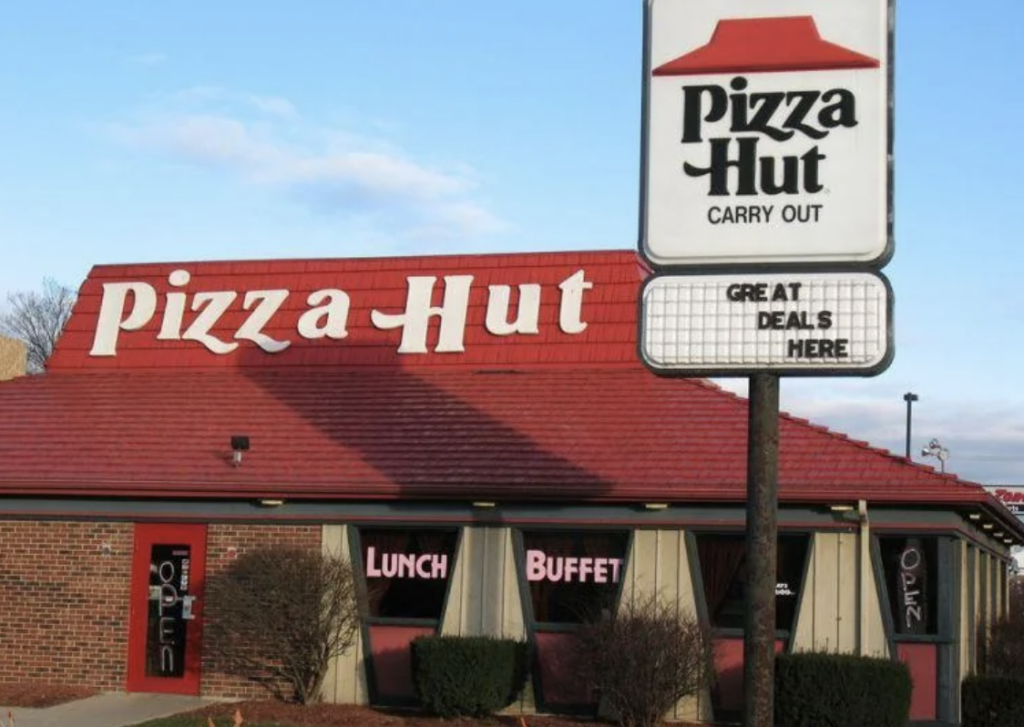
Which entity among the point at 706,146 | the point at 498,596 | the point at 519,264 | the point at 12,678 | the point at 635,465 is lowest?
the point at 12,678

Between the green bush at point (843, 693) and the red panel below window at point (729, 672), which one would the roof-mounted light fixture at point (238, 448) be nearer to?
the red panel below window at point (729, 672)

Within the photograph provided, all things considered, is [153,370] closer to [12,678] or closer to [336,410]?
[336,410]

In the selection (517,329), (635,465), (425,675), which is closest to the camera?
Result: (425,675)

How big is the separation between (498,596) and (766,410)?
408 inches

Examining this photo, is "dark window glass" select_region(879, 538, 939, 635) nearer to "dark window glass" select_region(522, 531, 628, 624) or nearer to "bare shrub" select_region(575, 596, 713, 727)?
"bare shrub" select_region(575, 596, 713, 727)

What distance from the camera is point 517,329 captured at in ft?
72.3

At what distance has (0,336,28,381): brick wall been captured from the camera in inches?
984

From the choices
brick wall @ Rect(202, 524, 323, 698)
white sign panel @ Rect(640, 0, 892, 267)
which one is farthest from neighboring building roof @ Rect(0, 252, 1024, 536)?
white sign panel @ Rect(640, 0, 892, 267)

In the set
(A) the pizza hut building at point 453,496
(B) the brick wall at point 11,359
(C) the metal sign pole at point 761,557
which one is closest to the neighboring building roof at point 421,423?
(A) the pizza hut building at point 453,496

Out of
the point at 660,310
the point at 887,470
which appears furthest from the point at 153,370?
the point at 660,310

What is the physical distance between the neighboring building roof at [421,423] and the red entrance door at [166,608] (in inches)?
26.4

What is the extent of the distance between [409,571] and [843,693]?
5377 mm

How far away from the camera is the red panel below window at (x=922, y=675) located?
16.9 metres

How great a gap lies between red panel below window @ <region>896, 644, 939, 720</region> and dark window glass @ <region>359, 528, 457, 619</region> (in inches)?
207
